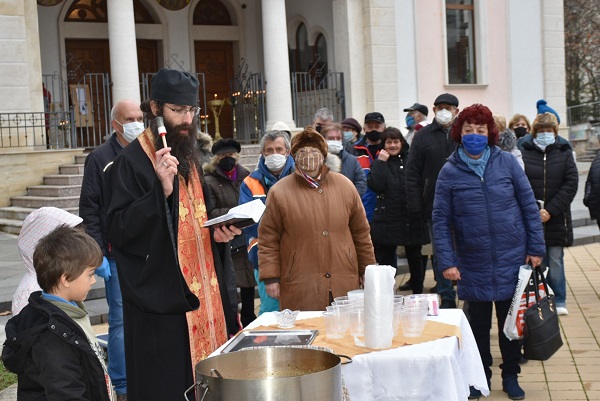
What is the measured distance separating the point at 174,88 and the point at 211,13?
17.8 meters

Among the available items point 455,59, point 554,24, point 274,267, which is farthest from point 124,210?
point 554,24

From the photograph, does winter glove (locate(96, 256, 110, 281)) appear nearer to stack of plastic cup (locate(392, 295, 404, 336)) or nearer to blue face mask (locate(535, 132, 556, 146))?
stack of plastic cup (locate(392, 295, 404, 336))

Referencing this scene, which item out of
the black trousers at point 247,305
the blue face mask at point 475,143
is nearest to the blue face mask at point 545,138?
the blue face mask at point 475,143

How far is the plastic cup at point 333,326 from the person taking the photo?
419cm

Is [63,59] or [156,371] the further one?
[63,59]

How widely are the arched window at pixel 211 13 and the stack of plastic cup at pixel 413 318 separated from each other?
18.0 m

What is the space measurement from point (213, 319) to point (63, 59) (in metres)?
16.0

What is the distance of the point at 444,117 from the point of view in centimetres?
872

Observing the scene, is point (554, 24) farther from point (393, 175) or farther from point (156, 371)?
point (156, 371)

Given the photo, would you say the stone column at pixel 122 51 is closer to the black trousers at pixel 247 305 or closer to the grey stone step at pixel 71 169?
the grey stone step at pixel 71 169

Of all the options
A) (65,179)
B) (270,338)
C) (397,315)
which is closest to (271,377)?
(270,338)

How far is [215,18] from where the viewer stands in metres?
21.7

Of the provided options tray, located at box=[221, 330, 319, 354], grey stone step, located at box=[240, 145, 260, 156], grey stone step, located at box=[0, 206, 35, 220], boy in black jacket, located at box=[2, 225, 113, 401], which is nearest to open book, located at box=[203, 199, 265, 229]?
tray, located at box=[221, 330, 319, 354]

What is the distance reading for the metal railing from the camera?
1533 cm
